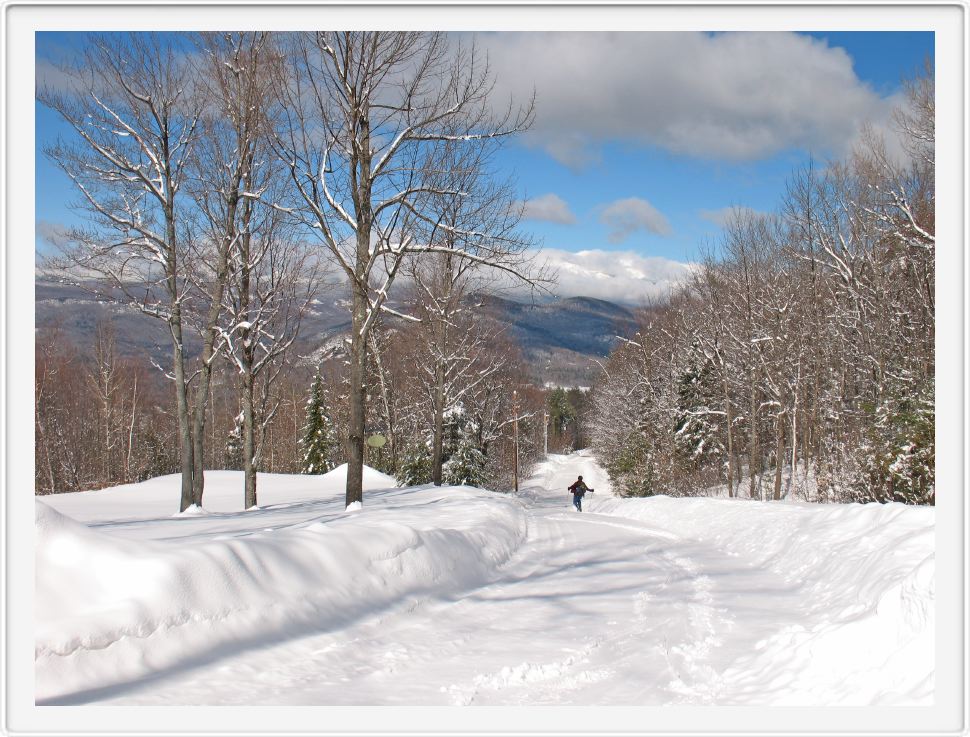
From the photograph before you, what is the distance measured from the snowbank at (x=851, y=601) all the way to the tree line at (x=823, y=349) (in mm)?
6882

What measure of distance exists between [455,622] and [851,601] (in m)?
3.66

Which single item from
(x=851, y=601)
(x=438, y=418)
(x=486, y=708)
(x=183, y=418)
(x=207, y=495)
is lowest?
(x=207, y=495)

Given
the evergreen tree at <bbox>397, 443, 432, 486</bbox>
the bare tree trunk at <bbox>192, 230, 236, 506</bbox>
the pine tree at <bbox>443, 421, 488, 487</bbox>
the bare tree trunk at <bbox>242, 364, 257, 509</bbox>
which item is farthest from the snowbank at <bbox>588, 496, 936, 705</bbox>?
the pine tree at <bbox>443, 421, 488, 487</bbox>

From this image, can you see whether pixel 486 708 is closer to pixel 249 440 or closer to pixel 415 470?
pixel 249 440

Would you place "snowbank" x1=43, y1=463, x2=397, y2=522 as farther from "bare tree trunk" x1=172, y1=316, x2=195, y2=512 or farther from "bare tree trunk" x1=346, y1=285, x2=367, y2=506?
"bare tree trunk" x1=346, y1=285, x2=367, y2=506

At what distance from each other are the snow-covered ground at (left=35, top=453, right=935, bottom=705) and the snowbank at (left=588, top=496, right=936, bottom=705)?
0.02 metres

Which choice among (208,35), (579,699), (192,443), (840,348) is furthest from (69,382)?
(579,699)

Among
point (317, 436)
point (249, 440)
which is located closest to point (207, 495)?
point (249, 440)

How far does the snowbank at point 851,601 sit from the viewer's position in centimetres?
404

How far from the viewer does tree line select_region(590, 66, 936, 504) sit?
61.7ft

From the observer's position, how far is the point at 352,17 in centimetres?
532

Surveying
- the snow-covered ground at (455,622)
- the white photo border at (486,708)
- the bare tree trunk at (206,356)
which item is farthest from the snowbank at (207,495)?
the white photo border at (486,708)

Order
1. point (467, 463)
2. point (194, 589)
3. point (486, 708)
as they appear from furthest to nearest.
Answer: point (467, 463)
point (194, 589)
point (486, 708)

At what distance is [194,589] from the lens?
5.05 m
